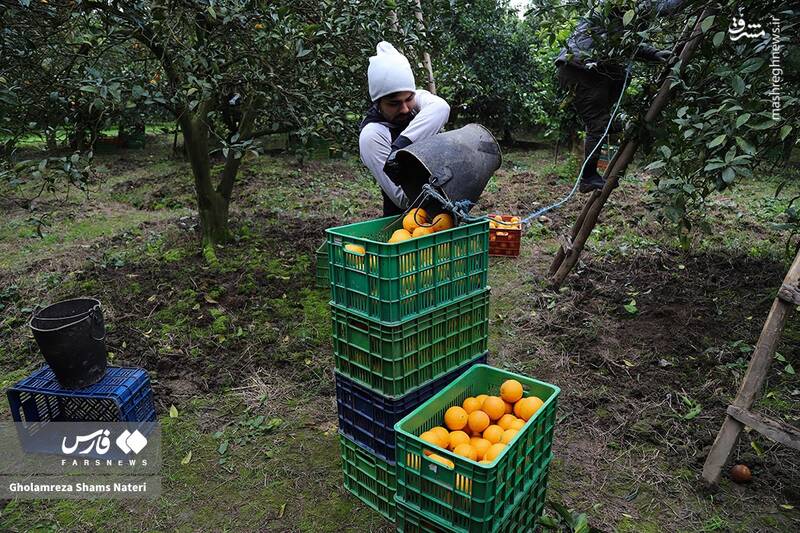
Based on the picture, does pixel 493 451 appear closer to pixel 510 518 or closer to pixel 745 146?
pixel 510 518

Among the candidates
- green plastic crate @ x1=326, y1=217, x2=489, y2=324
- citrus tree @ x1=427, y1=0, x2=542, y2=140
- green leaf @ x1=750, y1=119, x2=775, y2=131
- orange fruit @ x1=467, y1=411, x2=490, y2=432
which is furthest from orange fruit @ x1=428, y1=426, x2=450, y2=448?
citrus tree @ x1=427, y1=0, x2=542, y2=140

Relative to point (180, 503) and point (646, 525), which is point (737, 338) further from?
point (180, 503)

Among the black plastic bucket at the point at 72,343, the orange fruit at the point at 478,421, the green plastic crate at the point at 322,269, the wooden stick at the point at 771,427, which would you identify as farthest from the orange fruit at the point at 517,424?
the green plastic crate at the point at 322,269

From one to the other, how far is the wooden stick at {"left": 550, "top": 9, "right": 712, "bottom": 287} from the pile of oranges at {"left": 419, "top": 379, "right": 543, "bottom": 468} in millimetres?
2188

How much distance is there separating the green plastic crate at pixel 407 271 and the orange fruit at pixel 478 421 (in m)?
0.50

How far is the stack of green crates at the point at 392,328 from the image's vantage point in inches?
78.5

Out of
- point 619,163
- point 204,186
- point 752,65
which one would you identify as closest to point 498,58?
point 204,186

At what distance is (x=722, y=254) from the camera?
15.7ft

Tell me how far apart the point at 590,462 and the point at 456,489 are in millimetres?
1309

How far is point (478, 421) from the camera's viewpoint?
83.0 inches

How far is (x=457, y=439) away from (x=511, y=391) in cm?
36

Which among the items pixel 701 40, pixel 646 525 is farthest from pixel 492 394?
pixel 701 40

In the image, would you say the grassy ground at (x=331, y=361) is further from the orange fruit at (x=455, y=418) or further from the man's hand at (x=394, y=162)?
the man's hand at (x=394, y=162)

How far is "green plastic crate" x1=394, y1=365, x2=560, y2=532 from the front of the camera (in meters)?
1.71
